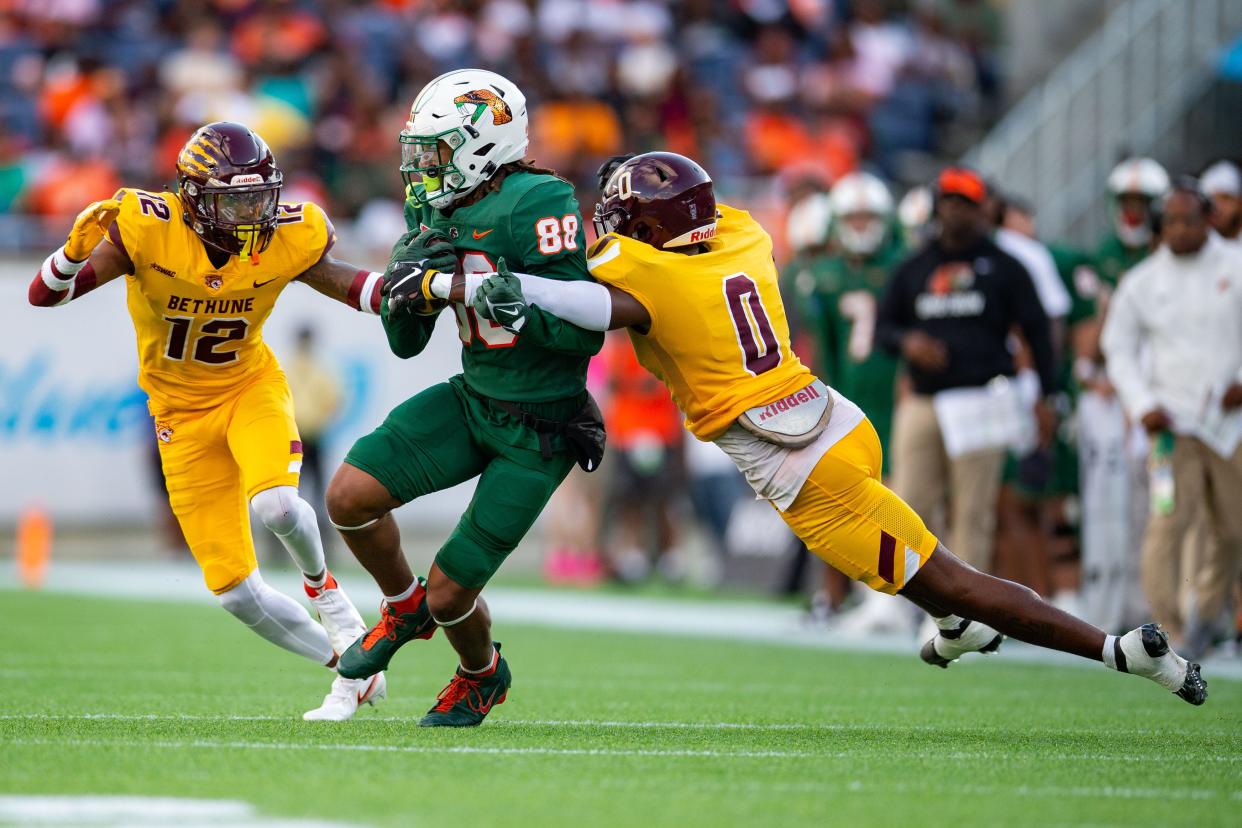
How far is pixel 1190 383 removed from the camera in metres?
8.73

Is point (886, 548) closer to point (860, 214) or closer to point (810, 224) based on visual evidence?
point (860, 214)

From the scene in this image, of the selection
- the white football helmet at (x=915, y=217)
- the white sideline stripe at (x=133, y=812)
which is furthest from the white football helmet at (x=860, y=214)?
the white sideline stripe at (x=133, y=812)

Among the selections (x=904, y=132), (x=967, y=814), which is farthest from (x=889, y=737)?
(x=904, y=132)

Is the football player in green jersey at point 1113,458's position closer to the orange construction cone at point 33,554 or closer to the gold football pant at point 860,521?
the gold football pant at point 860,521

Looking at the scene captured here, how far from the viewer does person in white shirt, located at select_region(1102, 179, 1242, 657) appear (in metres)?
8.64

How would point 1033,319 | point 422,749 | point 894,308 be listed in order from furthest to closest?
point 894,308 → point 1033,319 → point 422,749

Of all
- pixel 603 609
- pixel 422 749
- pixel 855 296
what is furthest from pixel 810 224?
pixel 422 749

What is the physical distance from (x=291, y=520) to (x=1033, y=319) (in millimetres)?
4366

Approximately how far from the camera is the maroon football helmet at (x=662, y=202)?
5746 mm

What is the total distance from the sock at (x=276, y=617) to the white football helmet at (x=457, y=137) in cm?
150

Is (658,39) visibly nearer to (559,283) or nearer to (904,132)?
(904,132)

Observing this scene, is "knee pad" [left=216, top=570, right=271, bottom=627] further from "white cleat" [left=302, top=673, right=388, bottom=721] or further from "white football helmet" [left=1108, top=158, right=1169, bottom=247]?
"white football helmet" [left=1108, top=158, right=1169, bottom=247]

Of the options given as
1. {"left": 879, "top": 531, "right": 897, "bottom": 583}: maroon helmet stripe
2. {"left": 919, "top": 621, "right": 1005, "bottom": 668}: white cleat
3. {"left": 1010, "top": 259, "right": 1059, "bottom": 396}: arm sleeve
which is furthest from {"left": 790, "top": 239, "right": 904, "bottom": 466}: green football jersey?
{"left": 879, "top": 531, "right": 897, "bottom": 583}: maroon helmet stripe

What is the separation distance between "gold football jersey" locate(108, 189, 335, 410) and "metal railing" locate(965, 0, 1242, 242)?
33.4 ft
